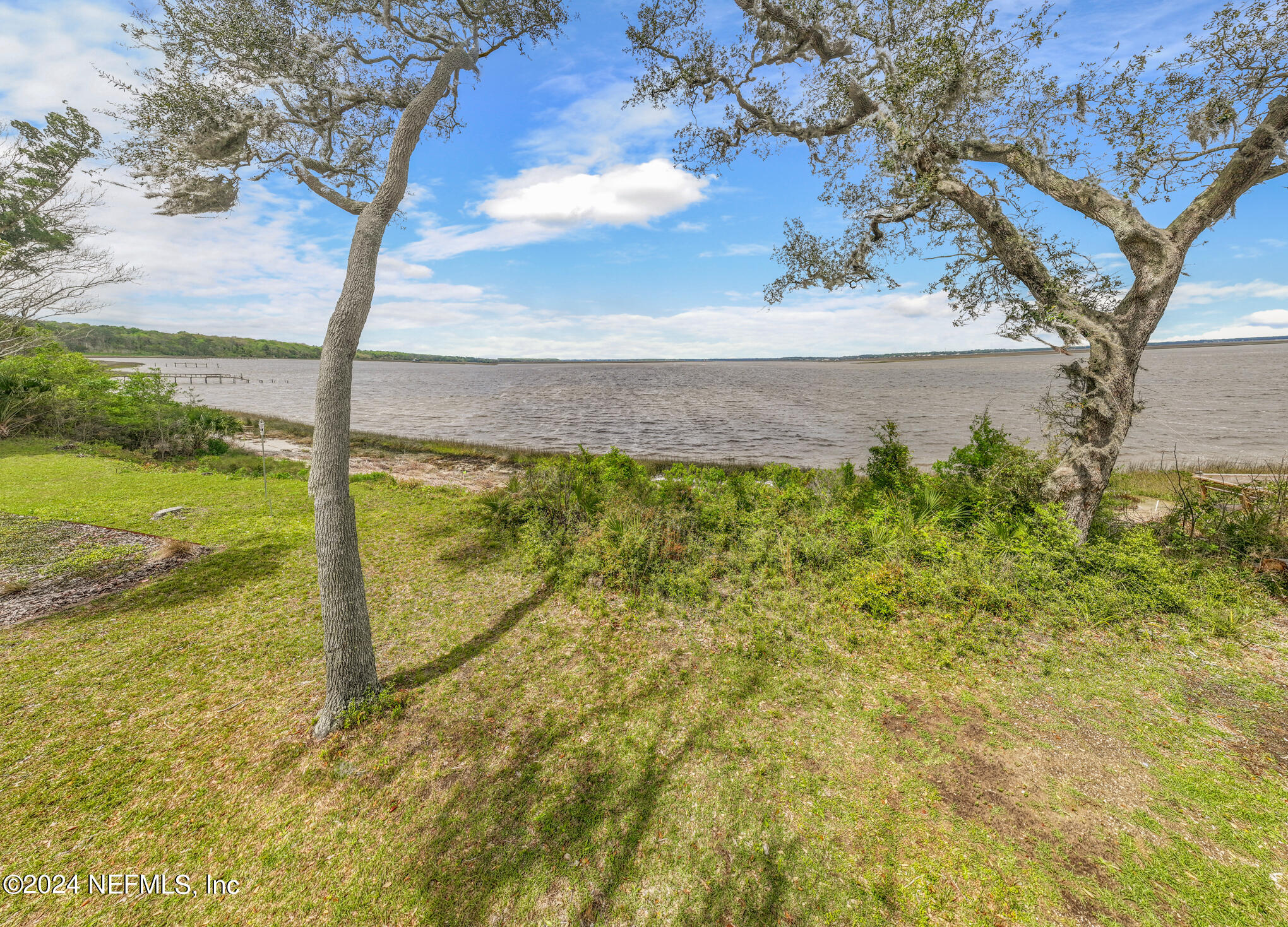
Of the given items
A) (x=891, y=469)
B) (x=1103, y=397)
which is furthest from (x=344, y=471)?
(x=1103, y=397)

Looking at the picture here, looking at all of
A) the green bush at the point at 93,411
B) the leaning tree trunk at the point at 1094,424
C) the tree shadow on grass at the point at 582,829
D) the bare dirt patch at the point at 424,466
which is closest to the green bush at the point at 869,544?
the leaning tree trunk at the point at 1094,424

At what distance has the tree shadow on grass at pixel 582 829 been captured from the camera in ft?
9.87

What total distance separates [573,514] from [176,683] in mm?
5668

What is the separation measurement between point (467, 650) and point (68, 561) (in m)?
6.93

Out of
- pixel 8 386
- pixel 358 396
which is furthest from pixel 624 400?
pixel 8 386

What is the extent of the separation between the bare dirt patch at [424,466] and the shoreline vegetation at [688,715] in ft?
23.7

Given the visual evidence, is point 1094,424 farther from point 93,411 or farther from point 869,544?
point 93,411

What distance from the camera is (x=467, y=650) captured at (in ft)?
18.7

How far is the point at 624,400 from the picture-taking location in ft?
197

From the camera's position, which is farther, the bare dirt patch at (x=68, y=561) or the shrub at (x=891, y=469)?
the shrub at (x=891, y=469)

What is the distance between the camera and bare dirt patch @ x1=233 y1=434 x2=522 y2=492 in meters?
16.7

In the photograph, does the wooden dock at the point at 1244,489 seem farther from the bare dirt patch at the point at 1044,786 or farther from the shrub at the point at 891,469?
the bare dirt patch at the point at 1044,786

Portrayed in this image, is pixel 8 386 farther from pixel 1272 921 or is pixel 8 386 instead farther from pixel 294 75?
pixel 1272 921

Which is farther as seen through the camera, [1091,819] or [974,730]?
[974,730]
